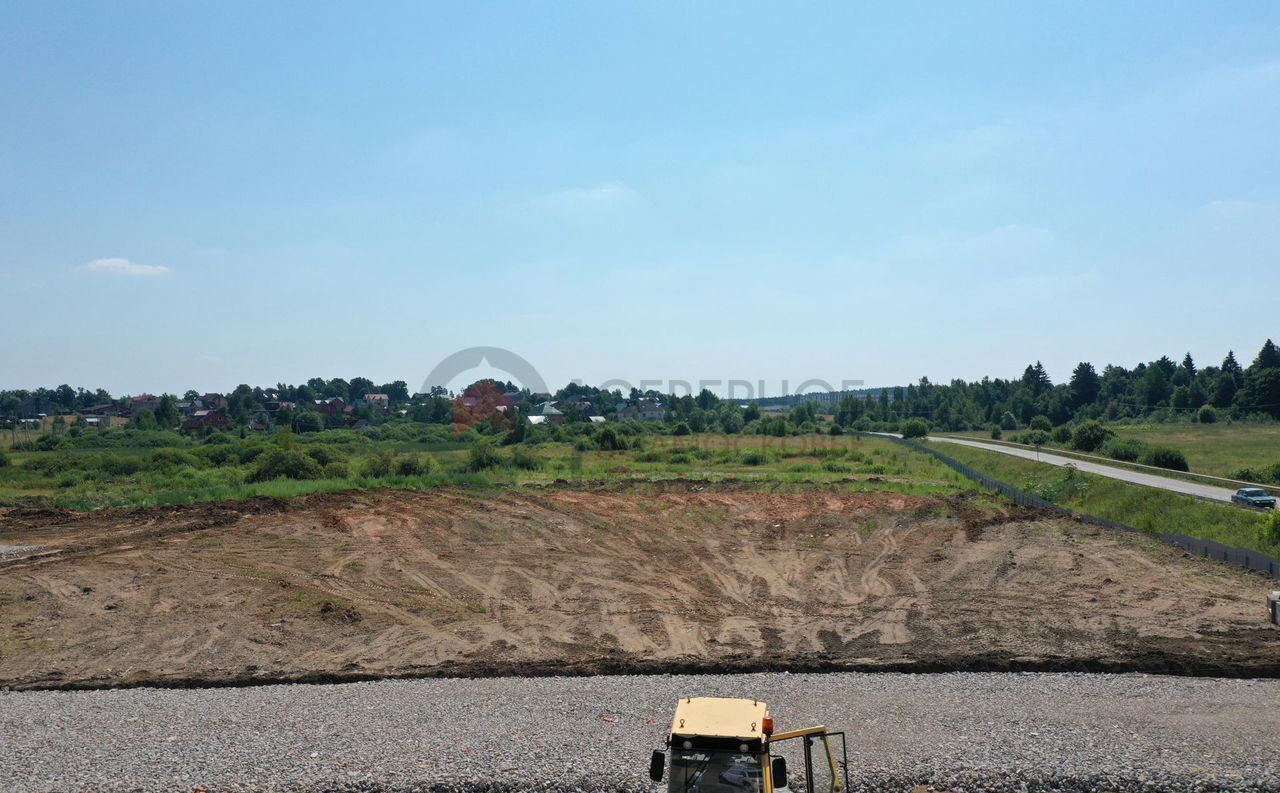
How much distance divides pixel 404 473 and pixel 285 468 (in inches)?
253

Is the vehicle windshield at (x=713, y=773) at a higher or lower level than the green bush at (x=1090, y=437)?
lower

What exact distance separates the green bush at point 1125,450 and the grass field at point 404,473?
1253 centimetres

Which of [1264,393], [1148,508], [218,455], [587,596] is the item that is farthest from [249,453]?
[1264,393]

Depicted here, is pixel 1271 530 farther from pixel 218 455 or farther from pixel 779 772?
pixel 218 455

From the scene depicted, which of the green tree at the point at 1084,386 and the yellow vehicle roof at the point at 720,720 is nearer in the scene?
the yellow vehicle roof at the point at 720,720

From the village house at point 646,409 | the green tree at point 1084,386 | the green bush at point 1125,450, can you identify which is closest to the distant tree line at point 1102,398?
the green tree at point 1084,386

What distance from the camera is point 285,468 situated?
47.7 metres

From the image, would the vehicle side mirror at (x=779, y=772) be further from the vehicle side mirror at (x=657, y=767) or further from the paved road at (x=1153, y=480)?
the paved road at (x=1153, y=480)

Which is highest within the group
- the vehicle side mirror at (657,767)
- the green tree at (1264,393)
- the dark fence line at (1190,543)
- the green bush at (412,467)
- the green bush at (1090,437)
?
the green tree at (1264,393)

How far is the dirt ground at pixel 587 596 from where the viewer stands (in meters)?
16.4

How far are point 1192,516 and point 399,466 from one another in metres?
38.7

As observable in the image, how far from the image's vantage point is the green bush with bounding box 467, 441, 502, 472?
52.7 m

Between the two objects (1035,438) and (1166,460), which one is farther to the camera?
(1035,438)

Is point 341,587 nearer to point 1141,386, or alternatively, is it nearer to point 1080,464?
point 1080,464
